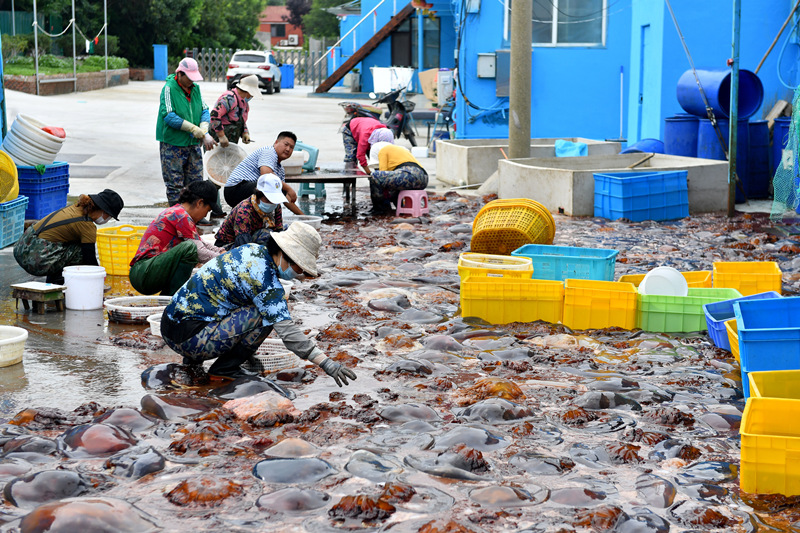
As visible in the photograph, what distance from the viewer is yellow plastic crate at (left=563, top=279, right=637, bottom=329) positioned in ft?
20.3

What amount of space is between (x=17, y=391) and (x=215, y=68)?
40.6 m

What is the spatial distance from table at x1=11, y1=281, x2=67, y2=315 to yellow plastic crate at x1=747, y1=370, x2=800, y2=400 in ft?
15.3

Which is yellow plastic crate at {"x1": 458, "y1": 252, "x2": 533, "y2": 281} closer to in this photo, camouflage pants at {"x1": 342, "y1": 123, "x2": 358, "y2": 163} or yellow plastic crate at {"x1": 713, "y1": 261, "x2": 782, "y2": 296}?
yellow plastic crate at {"x1": 713, "y1": 261, "x2": 782, "y2": 296}

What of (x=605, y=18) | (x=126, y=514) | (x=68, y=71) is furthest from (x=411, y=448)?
(x=68, y=71)

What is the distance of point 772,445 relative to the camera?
11.9ft

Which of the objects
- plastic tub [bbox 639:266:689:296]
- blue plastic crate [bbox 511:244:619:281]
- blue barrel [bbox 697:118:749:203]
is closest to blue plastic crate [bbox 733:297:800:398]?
plastic tub [bbox 639:266:689:296]

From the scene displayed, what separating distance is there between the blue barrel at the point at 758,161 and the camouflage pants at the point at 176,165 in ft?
23.2

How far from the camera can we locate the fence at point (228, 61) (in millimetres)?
42875

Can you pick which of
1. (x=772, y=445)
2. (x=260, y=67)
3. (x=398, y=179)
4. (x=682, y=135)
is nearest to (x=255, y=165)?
(x=398, y=179)

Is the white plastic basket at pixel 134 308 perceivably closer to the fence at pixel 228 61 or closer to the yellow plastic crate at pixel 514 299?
the yellow plastic crate at pixel 514 299

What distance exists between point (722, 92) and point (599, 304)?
711 cm

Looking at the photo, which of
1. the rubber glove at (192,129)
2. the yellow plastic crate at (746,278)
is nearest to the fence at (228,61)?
the rubber glove at (192,129)

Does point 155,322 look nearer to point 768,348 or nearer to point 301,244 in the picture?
point 301,244

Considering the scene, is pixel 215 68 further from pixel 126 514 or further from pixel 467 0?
pixel 126 514
